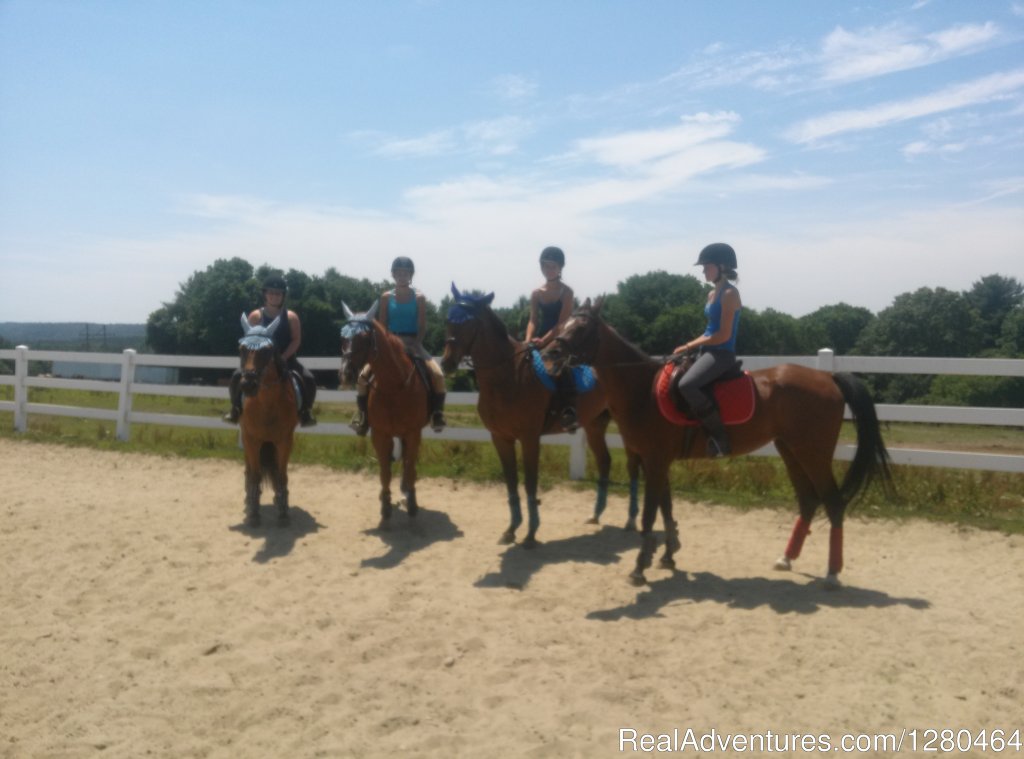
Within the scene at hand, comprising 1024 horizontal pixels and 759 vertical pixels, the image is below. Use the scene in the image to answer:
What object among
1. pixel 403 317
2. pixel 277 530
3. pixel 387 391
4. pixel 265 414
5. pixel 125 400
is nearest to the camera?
pixel 387 391

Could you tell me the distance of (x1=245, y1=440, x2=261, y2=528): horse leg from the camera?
8.32m

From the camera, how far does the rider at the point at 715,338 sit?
6.25 m

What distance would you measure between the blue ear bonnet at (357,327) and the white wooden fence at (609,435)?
3.22m

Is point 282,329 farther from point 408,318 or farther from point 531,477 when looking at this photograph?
point 531,477

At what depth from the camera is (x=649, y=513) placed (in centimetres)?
652

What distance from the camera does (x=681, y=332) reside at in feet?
140

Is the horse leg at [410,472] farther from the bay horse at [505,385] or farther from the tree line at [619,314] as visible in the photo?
the tree line at [619,314]

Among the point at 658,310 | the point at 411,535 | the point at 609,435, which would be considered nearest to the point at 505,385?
the point at 411,535

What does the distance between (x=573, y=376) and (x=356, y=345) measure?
204 cm

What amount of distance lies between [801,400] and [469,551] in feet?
10.4

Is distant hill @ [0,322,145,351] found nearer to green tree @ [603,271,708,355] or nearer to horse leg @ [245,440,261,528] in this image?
green tree @ [603,271,708,355]

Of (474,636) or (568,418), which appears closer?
(474,636)

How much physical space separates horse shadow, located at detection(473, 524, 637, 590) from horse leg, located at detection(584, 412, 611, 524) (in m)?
0.25

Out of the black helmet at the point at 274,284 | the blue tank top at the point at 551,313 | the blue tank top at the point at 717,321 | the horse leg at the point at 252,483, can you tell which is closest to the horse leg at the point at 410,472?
the horse leg at the point at 252,483
